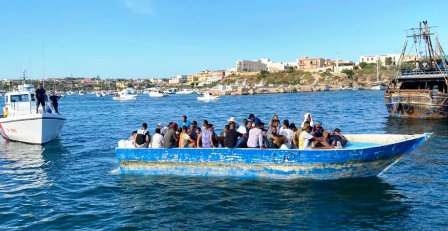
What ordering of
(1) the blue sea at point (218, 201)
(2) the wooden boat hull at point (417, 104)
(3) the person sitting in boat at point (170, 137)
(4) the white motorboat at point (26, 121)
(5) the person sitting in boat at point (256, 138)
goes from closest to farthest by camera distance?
1. (1) the blue sea at point (218, 201)
2. (5) the person sitting in boat at point (256, 138)
3. (3) the person sitting in boat at point (170, 137)
4. (4) the white motorboat at point (26, 121)
5. (2) the wooden boat hull at point (417, 104)

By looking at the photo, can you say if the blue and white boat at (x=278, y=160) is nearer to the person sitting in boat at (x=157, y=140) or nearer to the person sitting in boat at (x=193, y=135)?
the person sitting in boat at (x=157, y=140)

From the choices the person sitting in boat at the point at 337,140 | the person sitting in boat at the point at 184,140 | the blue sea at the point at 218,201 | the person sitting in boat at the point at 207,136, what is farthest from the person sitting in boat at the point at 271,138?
the person sitting in boat at the point at 184,140

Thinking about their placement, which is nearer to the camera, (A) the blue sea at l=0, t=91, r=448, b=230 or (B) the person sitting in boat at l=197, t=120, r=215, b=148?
(A) the blue sea at l=0, t=91, r=448, b=230

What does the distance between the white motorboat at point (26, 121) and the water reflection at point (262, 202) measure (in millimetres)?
14840

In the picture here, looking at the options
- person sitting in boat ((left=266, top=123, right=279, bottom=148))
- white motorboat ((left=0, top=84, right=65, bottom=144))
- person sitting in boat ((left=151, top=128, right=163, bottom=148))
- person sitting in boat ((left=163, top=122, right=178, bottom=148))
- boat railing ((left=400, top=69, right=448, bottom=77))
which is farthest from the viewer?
boat railing ((left=400, top=69, right=448, bottom=77))

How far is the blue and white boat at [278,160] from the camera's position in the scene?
17094 millimetres

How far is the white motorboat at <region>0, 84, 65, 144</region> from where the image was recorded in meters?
31.6

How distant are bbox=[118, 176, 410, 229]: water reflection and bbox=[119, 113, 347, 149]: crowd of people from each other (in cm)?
132

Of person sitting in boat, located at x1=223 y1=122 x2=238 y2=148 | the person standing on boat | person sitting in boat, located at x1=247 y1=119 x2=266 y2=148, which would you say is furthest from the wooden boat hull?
the person standing on boat

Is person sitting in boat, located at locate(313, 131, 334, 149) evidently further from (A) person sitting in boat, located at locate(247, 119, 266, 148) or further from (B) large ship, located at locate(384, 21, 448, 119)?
(B) large ship, located at locate(384, 21, 448, 119)

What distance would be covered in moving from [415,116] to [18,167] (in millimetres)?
35199

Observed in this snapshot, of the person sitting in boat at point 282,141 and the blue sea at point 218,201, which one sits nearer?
the blue sea at point 218,201

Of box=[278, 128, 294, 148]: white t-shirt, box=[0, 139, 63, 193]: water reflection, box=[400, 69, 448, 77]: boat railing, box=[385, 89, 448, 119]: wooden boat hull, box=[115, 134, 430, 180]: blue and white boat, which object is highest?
box=[400, 69, 448, 77]: boat railing

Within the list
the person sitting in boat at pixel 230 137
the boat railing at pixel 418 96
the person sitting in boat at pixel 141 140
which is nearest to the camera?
the person sitting in boat at pixel 230 137
